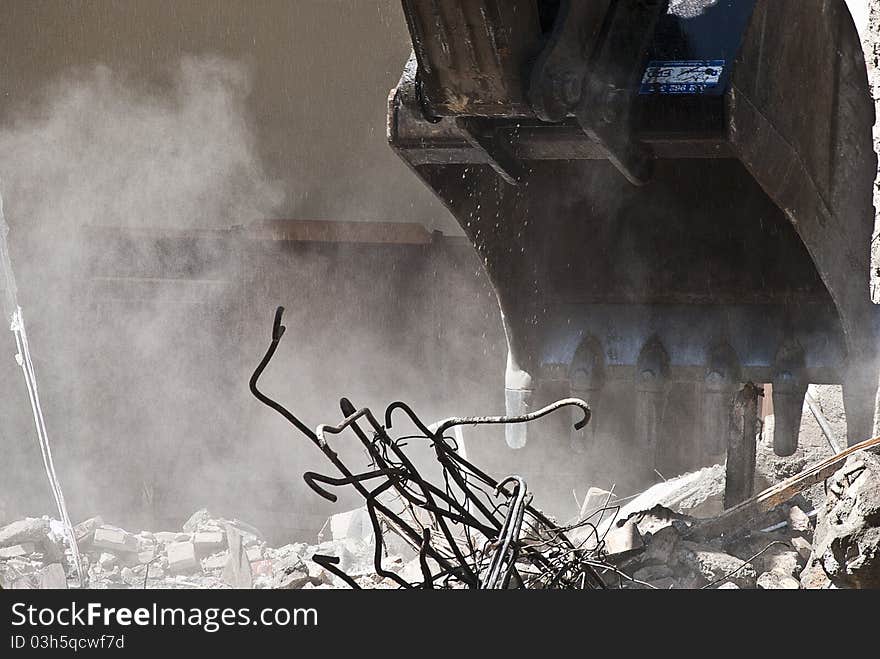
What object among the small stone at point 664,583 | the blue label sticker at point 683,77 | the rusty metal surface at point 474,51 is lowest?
the small stone at point 664,583

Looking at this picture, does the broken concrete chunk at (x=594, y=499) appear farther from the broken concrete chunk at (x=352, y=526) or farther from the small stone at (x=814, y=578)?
the small stone at (x=814, y=578)

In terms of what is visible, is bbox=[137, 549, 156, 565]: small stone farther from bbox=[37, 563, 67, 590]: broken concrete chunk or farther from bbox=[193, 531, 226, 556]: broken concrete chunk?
bbox=[37, 563, 67, 590]: broken concrete chunk

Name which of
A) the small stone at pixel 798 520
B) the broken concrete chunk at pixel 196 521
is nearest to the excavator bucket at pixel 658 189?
the small stone at pixel 798 520

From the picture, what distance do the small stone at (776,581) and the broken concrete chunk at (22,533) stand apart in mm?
3259

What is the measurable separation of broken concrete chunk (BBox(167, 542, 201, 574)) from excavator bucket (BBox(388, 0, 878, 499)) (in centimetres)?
191

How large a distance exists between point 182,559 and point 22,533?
2.41 ft

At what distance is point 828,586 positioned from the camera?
2.25 m

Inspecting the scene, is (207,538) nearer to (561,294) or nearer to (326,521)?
(326,521)

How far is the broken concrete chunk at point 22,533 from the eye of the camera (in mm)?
4777

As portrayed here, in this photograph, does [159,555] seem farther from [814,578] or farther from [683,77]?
[683,77]

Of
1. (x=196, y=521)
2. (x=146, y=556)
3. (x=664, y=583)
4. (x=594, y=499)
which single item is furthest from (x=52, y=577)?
(x=664, y=583)

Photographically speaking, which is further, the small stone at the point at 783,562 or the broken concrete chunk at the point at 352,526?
the broken concrete chunk at the point at 352,526

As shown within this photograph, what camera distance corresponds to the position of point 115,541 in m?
4.99

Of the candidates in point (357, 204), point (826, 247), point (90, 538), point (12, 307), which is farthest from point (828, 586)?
point (12, 307)
